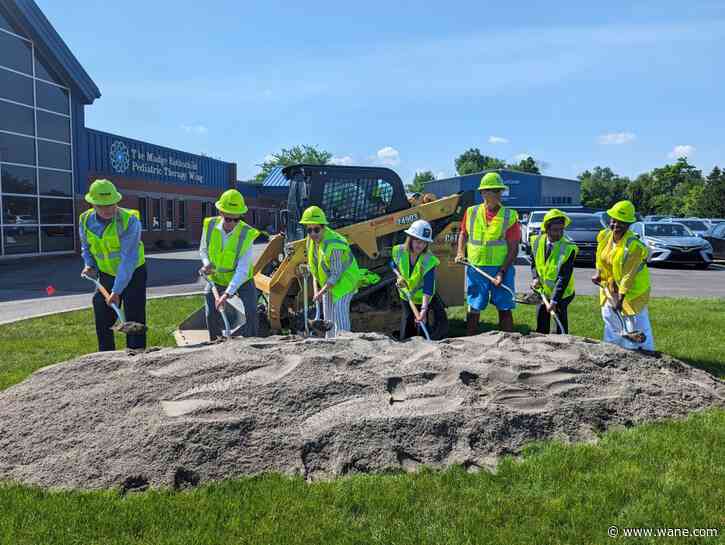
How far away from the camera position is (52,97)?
74.8 ft

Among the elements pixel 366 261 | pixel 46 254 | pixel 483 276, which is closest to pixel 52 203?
pixel 46 254

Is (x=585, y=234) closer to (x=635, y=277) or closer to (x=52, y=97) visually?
(x=635, y=277)

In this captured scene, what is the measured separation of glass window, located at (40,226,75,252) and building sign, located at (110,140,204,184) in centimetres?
486

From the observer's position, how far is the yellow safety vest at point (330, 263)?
628 centimetres

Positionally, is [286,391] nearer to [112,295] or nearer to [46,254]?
[112,295]

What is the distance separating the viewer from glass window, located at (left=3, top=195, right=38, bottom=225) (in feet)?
67.6

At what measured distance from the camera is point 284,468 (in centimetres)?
363

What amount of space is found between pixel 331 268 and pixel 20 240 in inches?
741

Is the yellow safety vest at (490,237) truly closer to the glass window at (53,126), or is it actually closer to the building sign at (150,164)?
the glass window at (53,126)

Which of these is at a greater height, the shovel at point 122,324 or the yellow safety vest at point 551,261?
the yellow safety vest at point 551,261

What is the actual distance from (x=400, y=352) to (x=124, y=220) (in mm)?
2852

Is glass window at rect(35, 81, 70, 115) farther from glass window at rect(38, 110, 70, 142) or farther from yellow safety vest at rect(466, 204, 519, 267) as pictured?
yellow safety vest at rect(466, 204, 519, 267)

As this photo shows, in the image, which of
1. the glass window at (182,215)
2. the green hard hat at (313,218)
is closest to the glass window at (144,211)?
the glass window at (182,215)

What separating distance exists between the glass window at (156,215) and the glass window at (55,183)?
24.9 feet
